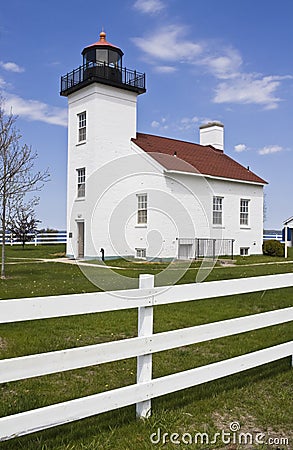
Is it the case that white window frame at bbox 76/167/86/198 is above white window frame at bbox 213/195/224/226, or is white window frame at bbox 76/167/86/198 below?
above

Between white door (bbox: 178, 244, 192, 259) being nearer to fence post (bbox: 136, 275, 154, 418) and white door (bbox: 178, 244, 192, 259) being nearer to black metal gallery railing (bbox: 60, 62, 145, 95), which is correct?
black metal gallery railing (bbox: 60, 62, 145, 95)

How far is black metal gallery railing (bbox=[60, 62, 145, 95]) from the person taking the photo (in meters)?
23.1

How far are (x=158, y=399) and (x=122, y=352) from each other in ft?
3.27

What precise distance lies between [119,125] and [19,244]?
19577mm

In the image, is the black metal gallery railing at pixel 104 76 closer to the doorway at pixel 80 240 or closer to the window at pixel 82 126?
the window at pixel 82 126

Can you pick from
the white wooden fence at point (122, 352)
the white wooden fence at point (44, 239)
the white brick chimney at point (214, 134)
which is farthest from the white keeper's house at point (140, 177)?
the white wooden fence at point (122, 352)

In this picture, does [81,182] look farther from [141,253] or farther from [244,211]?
[244,211]

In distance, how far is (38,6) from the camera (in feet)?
44.1

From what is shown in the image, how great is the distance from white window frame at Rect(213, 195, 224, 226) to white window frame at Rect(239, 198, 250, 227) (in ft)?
6.03

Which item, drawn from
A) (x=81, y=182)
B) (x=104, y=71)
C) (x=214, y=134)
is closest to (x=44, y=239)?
(x=81, y=182)

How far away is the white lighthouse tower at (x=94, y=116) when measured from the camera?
22.7 metres

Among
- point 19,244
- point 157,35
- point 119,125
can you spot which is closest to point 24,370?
point 157,35

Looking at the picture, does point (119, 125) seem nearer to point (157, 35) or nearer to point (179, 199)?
point (179, 199)

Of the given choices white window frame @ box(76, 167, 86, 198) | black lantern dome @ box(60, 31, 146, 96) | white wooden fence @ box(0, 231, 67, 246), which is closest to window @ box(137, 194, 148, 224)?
white window frame @ box(76, 167, 86, 198)
